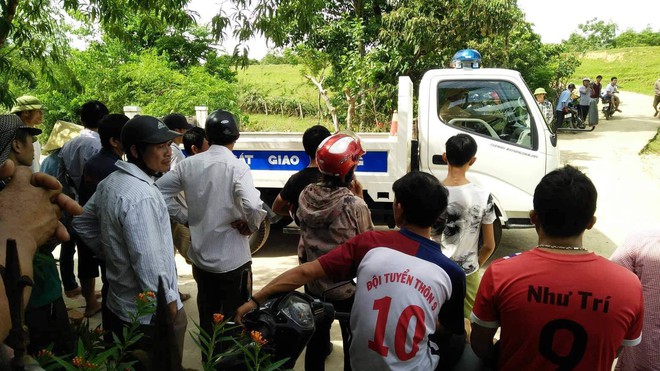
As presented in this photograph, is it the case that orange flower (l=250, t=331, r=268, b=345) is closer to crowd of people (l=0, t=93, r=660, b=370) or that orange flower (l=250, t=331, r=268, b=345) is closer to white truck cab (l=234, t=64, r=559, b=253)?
crowd of people (l=0, t=93, r=660, b=370)

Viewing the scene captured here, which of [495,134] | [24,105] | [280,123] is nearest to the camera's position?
[24,105]

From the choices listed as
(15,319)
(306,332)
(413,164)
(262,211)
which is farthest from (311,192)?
(413,164)

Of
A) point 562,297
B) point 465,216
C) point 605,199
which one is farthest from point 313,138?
point 605,199

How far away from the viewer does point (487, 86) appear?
540cm

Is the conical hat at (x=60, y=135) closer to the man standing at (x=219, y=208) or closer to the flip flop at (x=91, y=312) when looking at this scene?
the flip flop at (x=91, y=312)

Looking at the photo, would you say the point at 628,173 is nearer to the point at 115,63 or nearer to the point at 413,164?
the point at 413,164

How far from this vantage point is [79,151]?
13.8 feet

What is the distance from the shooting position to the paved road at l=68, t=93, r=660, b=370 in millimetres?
5438

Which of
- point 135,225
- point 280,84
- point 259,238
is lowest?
point 259,238

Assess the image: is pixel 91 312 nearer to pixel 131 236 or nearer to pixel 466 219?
pixel 131 236

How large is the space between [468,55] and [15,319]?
17.3ft

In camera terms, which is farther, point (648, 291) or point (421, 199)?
point (648, 291)

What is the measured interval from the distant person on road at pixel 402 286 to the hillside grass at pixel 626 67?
28396 mm

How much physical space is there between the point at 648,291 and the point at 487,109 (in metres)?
3.50
